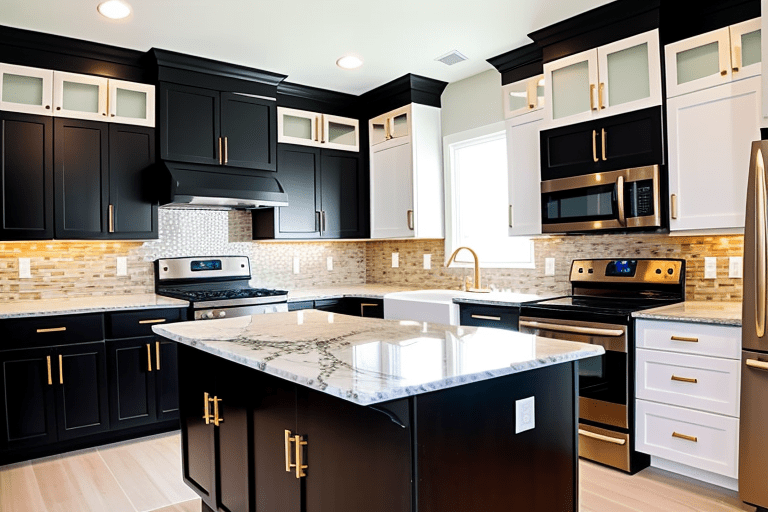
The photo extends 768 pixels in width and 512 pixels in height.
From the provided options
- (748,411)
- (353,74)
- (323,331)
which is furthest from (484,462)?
(353,74)

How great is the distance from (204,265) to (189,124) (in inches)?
43.0

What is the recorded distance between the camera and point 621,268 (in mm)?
3340

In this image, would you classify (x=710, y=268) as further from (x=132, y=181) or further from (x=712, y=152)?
(x=132, y=181)

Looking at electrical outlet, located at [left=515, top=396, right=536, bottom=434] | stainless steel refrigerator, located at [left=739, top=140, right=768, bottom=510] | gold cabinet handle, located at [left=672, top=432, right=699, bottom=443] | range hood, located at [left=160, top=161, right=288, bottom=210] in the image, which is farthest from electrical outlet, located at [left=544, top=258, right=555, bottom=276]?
electrical outlet, located at [left=515, top=396, right=536, bottom=434]

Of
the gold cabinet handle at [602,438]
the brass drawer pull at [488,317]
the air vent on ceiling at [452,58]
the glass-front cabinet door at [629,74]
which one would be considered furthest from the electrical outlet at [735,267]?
the air vent on ceiling at [452,58]

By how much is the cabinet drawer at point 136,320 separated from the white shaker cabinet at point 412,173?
1872 mm

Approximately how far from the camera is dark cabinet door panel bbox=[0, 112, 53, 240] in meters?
3.36

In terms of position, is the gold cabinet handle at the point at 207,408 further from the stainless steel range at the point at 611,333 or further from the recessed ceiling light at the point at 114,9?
the recessed ceiling light at the point at 114,9

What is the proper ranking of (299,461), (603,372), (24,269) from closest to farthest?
(299,461) < (603,372) < (24,269)

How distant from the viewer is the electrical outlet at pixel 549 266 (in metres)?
3.84

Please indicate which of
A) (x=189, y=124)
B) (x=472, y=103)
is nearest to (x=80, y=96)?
(x=189, y=124)

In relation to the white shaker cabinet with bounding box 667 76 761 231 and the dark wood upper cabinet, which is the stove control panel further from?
the dark wood upper cabinet

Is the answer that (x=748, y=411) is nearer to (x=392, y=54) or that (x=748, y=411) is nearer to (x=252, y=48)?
(x=392, y=54)

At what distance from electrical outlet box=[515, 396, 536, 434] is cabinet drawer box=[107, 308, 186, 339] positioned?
2.68 meters
